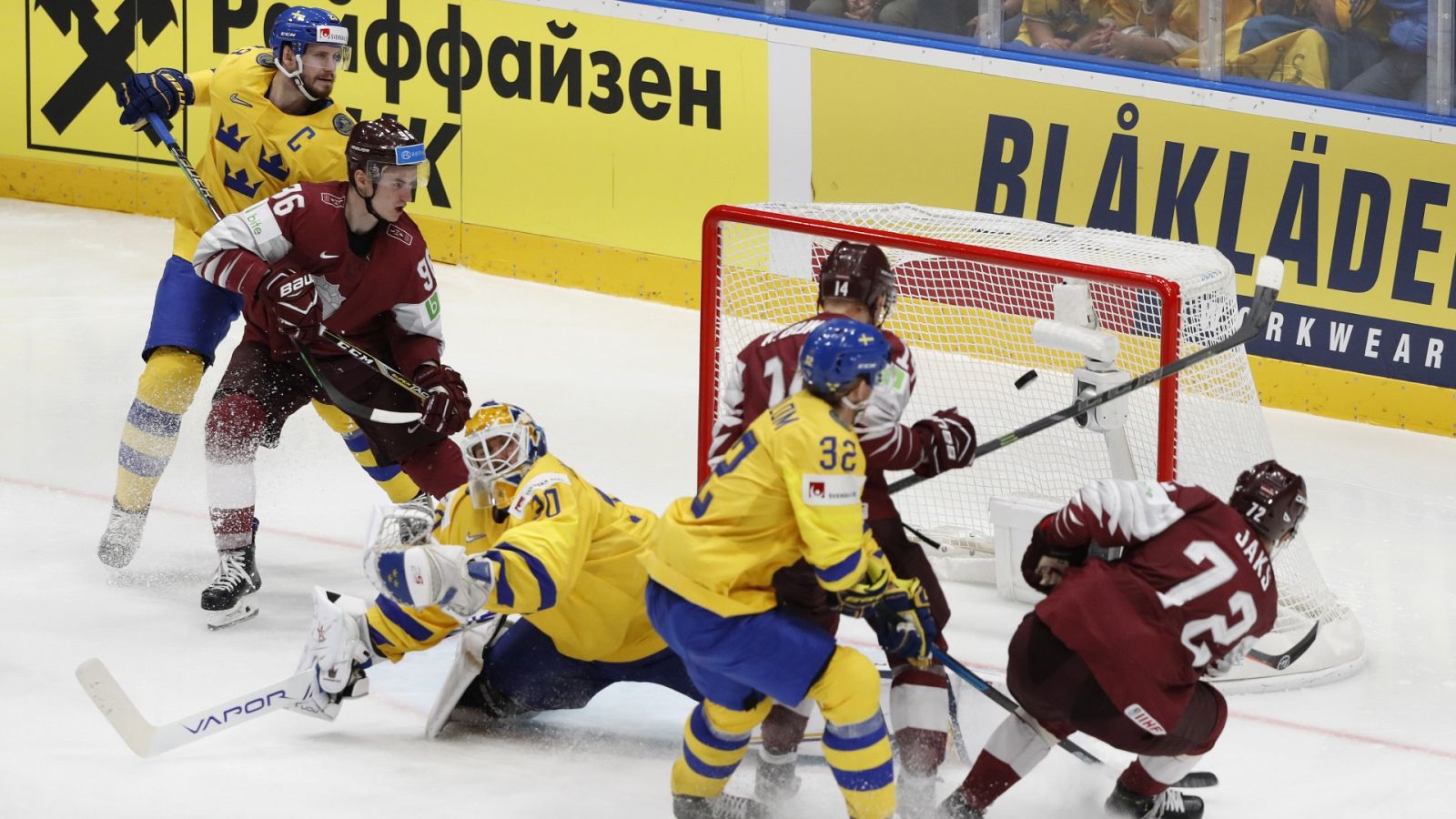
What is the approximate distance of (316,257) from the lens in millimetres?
4492

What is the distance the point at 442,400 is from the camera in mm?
4465

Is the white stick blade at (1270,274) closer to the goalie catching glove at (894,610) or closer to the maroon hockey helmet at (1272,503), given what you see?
the maroon hockey helmet at (1272,503)

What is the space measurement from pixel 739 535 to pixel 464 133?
4.59 meters

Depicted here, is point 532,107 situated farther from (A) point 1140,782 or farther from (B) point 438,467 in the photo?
(A) point 1140,782

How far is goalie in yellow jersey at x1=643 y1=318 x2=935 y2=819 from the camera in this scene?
321cm

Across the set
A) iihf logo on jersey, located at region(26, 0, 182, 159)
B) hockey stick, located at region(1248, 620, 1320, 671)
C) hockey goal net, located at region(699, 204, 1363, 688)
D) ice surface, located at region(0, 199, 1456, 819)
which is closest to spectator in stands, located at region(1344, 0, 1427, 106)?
ice surface, located at region(0, 199, 1456, 819)

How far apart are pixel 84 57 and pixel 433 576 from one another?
5.47 metres

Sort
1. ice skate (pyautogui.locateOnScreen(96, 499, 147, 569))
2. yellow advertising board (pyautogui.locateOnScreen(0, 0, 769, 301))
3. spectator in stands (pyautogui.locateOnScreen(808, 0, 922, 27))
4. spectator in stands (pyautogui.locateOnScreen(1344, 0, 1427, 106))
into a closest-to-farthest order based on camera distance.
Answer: ice skate (pyautogui.locateOnScreen(96, 499, 147, 569)) → spectator in stands (pyautogui.locateOnScreen(1344, 0, 1427, 106)) → spectator in stands (pyautogui.locateOnScreen(808, 0, 922, 27)) → yellow advertising board (pyautogui.locateOnScreen(0, 0, 769, 301))

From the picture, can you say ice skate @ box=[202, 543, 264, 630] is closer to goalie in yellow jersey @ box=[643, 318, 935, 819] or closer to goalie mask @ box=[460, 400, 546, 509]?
goalie mask @ box=[460, 400, 546, 509]

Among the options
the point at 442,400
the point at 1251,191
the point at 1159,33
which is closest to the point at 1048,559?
the point at 442,400

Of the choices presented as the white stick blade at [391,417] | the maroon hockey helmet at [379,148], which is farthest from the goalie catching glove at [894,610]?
the maroon hockey helmet at [379,148]

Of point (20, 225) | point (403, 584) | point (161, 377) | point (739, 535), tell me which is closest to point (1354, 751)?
point (739, 535)

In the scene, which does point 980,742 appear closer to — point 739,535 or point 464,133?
point 739,535

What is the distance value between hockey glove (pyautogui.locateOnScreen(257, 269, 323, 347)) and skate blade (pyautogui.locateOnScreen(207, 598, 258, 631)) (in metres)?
0.63
